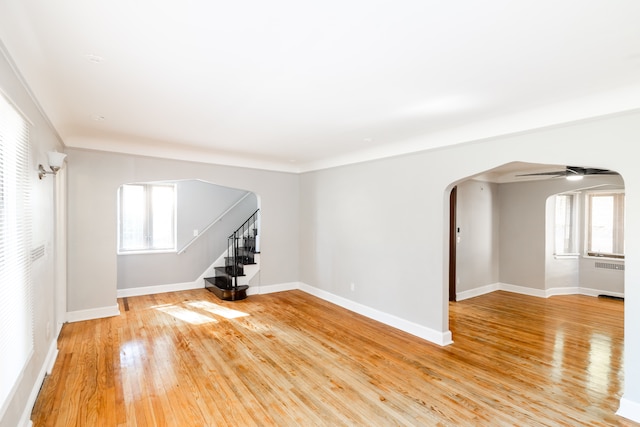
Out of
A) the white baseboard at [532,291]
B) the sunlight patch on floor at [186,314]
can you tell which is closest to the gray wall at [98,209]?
the sunlight patch on floor at [186,314]

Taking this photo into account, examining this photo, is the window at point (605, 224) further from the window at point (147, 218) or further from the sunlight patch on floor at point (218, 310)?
the window at point (147, 218)

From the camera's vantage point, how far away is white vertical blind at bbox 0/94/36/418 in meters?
1.93

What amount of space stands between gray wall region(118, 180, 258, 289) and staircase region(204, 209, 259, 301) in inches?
9.6

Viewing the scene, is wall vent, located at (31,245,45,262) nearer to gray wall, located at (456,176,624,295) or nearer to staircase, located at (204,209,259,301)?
staircase, located at (204,209,259,301)

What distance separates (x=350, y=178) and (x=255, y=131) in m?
2.01

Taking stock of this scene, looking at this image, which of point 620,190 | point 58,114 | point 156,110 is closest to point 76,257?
point 58,114

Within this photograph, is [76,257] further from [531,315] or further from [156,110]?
[531,315]

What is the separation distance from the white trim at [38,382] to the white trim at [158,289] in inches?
95.8

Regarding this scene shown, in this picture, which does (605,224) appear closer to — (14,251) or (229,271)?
(229,271)

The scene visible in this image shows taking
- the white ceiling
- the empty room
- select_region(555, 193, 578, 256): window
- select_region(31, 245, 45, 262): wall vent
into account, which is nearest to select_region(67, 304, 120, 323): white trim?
the empty room

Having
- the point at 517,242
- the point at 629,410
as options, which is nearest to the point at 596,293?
the point at 517,242

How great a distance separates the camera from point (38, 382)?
2822 millimetres

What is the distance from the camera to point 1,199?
192 centimetres

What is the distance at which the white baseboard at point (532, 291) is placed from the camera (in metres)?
6.34
